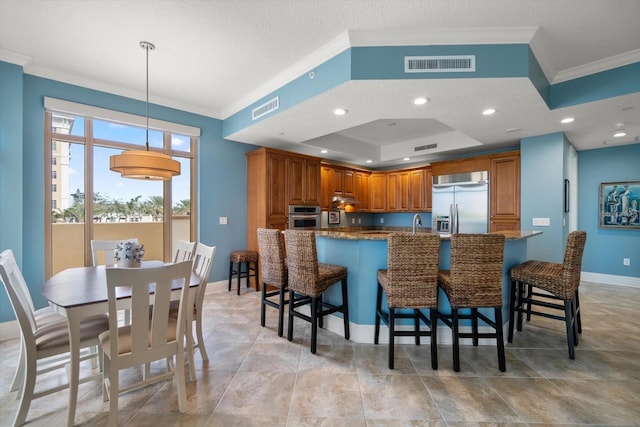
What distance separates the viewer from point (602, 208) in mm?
5008

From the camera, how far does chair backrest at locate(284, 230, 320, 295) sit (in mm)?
2523

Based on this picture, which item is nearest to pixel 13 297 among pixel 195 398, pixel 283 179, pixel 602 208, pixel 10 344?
pixel 195 398

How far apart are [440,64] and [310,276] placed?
87.3 inches

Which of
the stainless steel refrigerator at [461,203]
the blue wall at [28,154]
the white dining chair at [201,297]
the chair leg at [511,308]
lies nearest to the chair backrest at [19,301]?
the white dining chair at [201,297]

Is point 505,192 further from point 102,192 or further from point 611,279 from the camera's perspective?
point 102,192

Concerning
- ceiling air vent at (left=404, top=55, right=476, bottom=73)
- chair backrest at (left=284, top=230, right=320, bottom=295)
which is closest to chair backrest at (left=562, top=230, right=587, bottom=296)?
ceiling air vent at (left=404, top=55, right=476, bottom=73)

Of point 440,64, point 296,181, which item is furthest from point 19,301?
point 296,181

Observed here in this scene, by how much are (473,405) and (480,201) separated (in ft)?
12.8

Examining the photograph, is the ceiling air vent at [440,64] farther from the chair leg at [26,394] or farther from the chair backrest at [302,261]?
the chair leg at [26,394]

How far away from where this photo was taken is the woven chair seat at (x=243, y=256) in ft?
14.5

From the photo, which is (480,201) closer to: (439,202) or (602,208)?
(439,202)

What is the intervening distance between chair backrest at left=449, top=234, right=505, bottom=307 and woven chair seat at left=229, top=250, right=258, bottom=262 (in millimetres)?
3138

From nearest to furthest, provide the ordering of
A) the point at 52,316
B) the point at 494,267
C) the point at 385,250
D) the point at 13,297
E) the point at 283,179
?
1. the point at 13,297
2. the point at 52,316
3. the point at 494,267
4. the point at 385,250
5. the point at 283,179

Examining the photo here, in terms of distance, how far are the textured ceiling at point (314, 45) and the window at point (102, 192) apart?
0.52 meters
